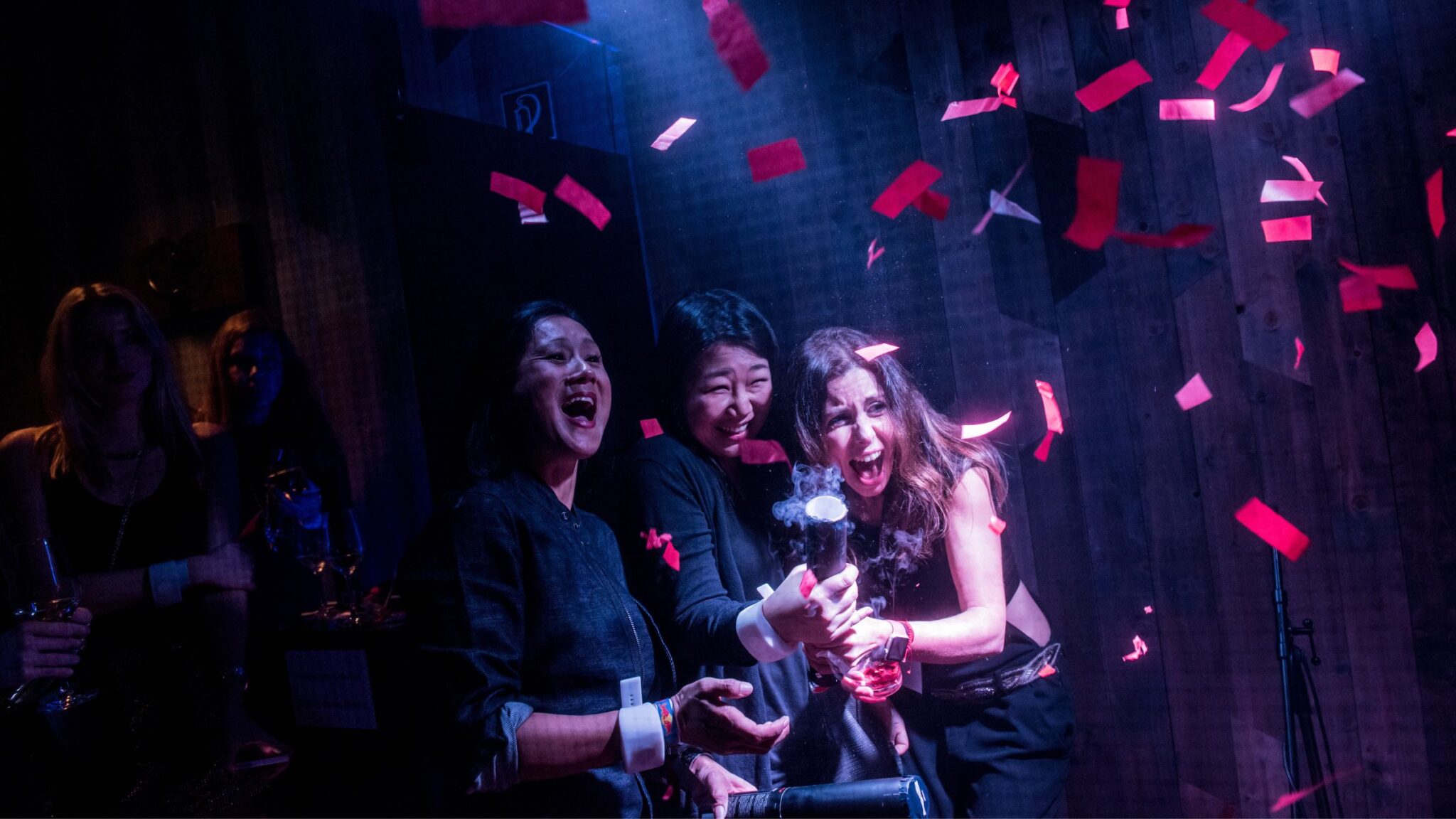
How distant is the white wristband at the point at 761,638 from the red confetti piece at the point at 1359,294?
1.13 m

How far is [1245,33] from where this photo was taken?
1.56 metres

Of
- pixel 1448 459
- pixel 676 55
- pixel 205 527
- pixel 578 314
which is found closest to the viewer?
pixel 1448 459

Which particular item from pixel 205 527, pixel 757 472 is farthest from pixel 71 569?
pixel 757 472

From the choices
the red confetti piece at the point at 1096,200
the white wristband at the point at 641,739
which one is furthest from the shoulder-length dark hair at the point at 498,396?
the red confetti piece at the point at 1096,200

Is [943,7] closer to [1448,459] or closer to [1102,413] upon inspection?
[1102,413]

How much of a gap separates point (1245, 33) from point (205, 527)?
8.02 ft

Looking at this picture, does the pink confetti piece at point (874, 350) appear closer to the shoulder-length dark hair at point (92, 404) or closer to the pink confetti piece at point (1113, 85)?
the pink confetti piece at point (1113, 85)

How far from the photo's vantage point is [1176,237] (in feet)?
5.25

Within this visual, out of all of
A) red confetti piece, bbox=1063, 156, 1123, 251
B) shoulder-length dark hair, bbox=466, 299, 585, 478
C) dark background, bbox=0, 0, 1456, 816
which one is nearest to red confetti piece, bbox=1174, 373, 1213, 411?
dark background, bbox=0, 0, 1456, 816

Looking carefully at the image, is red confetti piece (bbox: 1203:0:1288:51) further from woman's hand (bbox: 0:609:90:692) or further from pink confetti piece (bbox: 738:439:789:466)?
woman's hand (bbox: 0:609:90:692)

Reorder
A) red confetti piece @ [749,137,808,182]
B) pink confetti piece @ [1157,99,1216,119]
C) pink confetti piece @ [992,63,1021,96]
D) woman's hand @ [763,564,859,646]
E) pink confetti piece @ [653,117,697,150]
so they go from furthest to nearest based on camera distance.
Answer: pink confetti piece @ [653,117,697,150]
red confetti piece @ [749,137,808,182]
pink confetti piece @ [992,63,1021,96]
pink confetti piece @ [1157,99,1216,119]
woman's hand @ [763,564,859,646]

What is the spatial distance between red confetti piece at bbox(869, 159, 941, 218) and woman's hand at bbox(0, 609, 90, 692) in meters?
1.78

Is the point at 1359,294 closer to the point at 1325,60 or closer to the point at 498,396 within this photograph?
the point at 1325,60

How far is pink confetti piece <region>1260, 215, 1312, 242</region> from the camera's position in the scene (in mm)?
1545
